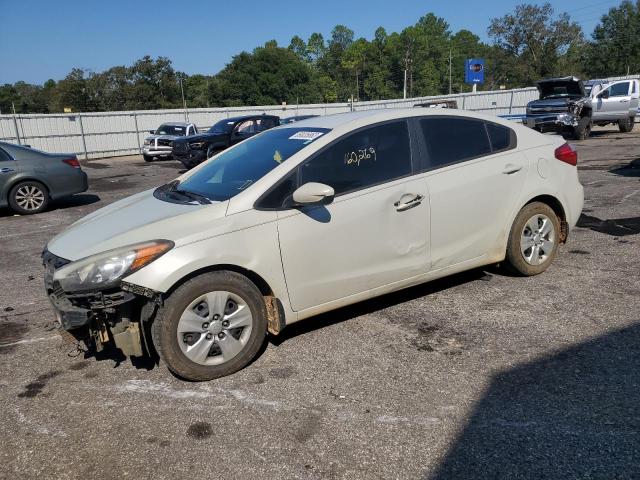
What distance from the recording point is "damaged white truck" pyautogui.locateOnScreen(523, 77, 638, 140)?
749 inches

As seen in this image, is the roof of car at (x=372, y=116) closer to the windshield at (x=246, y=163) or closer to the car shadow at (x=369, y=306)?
the windshield at (x=246, y=163)

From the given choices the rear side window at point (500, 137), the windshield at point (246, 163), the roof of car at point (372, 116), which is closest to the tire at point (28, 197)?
the windshield at point (246, 163)

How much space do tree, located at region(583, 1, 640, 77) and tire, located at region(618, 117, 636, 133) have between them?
4168cm

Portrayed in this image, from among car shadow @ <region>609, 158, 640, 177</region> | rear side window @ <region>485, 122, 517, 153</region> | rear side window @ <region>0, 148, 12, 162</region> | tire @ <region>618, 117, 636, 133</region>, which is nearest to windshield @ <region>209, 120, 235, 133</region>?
rear side window @ <region>0, 148, 12, 162</region>

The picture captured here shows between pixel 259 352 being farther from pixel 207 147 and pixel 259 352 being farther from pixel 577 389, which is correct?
pixel 207 147

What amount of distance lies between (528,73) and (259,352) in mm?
69475

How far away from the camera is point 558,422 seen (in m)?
2.87

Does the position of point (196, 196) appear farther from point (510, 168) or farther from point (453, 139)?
point (510, 168)

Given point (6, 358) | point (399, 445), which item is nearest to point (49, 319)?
point (6, 358)

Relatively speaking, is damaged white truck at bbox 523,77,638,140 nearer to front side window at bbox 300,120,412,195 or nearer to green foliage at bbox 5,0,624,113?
front side window at bbox 300,120,412,195

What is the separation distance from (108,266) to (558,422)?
8.96 ft

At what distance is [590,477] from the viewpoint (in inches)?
96.2

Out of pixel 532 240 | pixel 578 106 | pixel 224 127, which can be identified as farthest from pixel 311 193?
pixel 578 106

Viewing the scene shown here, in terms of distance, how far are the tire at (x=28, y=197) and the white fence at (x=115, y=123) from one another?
57.7 ft
